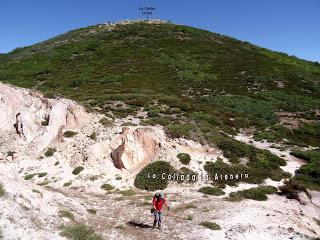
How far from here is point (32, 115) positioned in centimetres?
3372

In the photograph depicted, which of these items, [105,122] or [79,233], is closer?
[79,233]

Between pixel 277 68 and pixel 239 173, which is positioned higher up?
pixel 277 68

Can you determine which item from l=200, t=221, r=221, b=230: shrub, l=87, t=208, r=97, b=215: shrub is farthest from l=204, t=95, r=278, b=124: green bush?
l=87, t=208, r=97, b=215: shrub

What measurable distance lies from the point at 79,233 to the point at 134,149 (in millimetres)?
13161

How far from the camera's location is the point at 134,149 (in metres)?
28.8

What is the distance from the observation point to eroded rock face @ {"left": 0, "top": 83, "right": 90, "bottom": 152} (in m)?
32.2

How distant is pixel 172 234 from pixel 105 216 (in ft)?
12.6

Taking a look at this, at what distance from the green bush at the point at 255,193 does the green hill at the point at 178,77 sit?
6976mm

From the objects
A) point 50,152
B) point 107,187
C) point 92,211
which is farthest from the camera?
point 50,152

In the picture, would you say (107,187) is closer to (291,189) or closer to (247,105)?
(291,189)

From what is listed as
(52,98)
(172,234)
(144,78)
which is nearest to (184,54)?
(144,78)

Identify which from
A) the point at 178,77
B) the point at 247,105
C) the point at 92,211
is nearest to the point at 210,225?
the point at 92,211

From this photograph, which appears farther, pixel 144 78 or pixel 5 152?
pixel 144 78

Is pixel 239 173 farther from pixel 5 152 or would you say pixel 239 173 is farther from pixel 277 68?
pixel 277 68
